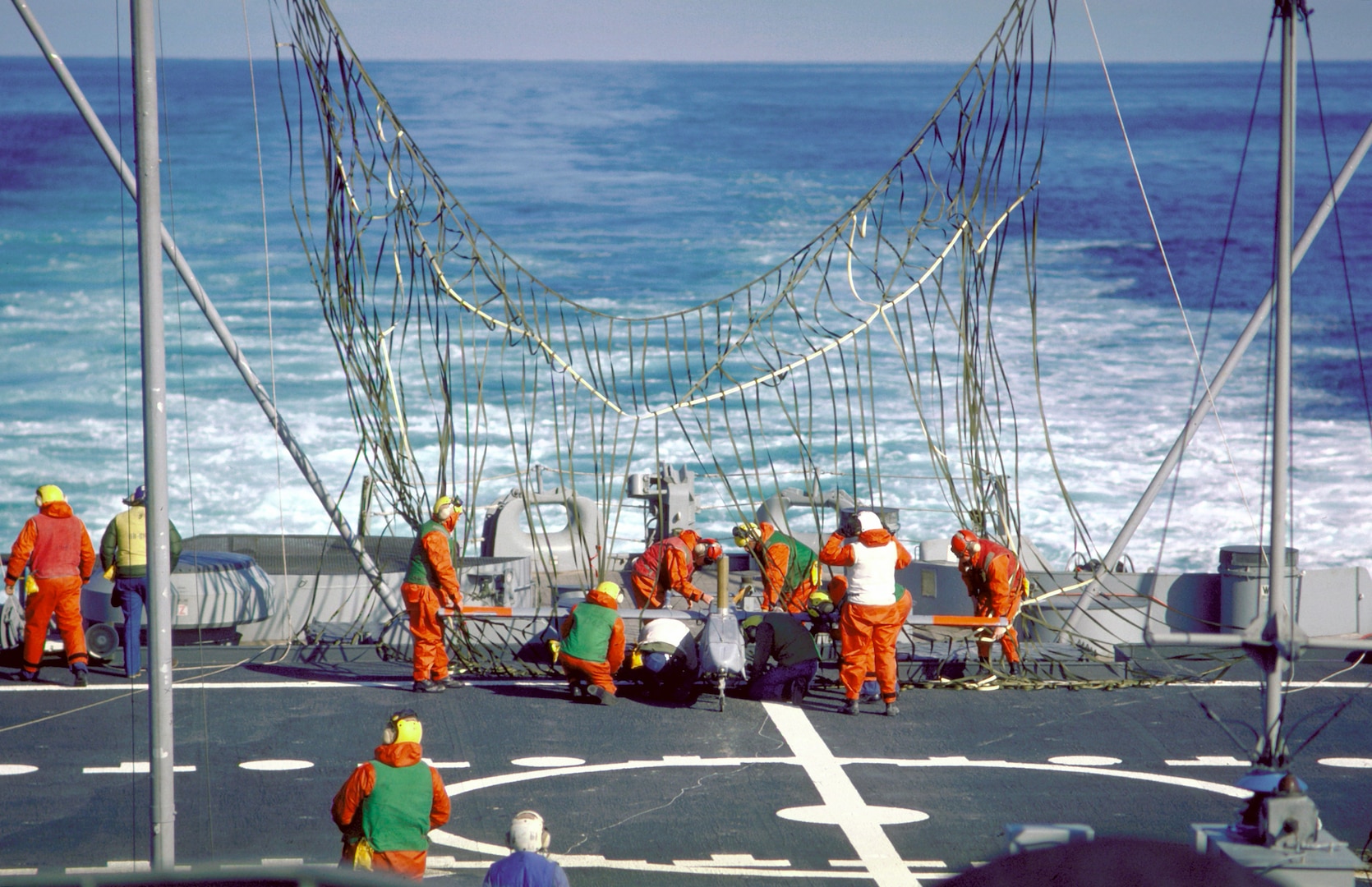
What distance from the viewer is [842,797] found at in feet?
31.6

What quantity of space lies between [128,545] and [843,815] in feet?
21.3

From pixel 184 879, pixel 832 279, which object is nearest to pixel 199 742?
pixel 184 879

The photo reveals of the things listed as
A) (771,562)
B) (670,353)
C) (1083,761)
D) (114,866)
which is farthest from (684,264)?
(114,866)

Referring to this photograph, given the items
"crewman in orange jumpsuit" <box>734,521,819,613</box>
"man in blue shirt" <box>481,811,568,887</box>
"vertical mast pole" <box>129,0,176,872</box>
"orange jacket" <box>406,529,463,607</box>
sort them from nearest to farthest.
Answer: "man in blue shirt" <box>481,811,568,887</box>
"vertical mast pole" <box>129,0,176,872</box>
"orange jacket" <box>406,529,463,607</box>
"crewman in orange jumpsuit" <box>734,521,819,613</box>

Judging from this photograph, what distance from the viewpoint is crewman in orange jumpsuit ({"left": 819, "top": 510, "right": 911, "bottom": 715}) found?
11398 mm

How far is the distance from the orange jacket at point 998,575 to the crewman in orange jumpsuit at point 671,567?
87.4 inches

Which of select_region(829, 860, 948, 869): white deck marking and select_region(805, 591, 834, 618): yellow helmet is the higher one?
select_region(805, 591, 834, 618): yellow helmet

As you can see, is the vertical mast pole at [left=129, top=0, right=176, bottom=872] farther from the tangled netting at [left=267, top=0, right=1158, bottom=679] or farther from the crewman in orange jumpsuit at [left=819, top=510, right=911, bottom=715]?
the crewman in orange jumpsuit at [left=819, top=510, right=911, bottom=715]

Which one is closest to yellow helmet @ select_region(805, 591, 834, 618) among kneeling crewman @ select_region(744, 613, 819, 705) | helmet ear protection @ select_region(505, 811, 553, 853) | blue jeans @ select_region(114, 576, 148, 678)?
kneeling crewman @ select_region(744, 613, 819, 705)

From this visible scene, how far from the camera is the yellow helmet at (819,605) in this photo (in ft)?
40.0

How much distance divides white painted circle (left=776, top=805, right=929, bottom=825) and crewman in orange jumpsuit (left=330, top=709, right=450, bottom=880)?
9.66ft

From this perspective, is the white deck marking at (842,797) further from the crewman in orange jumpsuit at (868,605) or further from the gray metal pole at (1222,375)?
the gray metal pole at (1222,375)

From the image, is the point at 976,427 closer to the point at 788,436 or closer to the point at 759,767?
the point at 759,767

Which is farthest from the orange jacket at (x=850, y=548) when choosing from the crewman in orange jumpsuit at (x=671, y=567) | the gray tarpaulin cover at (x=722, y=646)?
the crewman in orange jumpsuit at (x=671, y=567)
